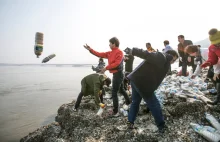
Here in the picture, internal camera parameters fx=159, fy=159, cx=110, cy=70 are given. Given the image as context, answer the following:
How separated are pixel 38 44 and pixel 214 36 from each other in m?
7.21

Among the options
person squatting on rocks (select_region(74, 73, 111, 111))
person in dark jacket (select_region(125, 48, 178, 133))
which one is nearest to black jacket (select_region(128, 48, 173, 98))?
person in dark jacket (select_region(125, 48, 178, 133))

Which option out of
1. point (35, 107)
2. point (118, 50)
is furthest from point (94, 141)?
point (35, 107)

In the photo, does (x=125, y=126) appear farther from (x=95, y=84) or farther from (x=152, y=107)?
(x=95, y=84)

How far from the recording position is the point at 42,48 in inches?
312

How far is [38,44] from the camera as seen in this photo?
25.5ft

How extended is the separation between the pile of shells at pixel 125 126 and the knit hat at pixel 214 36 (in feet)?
5.38

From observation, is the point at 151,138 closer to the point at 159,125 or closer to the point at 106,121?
the point at 159,125

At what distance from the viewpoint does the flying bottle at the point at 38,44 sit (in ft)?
25.2

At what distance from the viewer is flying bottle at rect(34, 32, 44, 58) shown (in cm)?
770

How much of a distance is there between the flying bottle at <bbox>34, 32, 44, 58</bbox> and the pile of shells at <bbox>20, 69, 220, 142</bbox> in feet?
12.6

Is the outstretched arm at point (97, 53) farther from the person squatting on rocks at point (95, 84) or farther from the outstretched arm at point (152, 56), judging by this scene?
the outstretched arm at point (152, 56)

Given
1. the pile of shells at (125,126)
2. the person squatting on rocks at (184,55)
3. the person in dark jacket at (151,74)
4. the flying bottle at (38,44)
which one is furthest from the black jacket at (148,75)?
the flying bottle at (38,44)

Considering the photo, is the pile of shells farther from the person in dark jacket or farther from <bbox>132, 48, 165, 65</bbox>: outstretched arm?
<bbox>132, 48, 165, 65</bbox>: outstretched arm

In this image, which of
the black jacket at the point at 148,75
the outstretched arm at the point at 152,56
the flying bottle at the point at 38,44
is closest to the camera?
the outstretched arm at the point at 152,56
